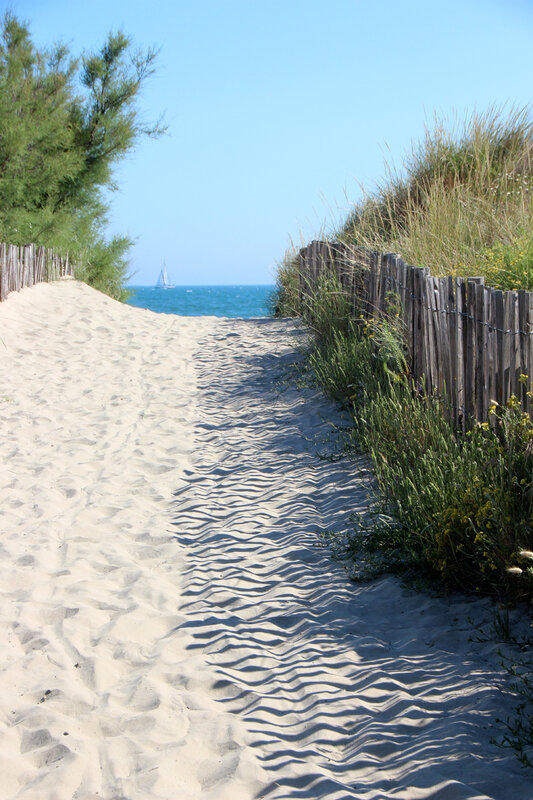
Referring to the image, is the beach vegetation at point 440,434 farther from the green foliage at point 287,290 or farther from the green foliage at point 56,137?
the green foliage at point 56,137

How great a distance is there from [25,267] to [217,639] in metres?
10.5

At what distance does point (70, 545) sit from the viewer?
4.24m

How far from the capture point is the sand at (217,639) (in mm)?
2377

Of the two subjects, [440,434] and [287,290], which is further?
[287,290]

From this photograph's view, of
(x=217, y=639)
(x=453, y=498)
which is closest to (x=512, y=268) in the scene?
(x=453, y=498)

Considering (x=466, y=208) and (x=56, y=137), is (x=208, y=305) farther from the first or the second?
(x=466, y=208)

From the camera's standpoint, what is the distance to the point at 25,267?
12312mm

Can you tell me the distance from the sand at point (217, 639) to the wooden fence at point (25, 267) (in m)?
5.20

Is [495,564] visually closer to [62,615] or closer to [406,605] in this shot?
[406,605]

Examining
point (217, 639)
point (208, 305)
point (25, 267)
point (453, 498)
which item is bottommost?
point (217, 639)

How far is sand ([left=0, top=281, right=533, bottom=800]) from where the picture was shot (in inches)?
93.6

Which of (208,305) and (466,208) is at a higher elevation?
(208,305)

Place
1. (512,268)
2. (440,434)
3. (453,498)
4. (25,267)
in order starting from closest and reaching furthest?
(453,498) → (440,434) → (512,268) → (25,267)

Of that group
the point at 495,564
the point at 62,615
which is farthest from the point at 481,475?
the point at 62,615
